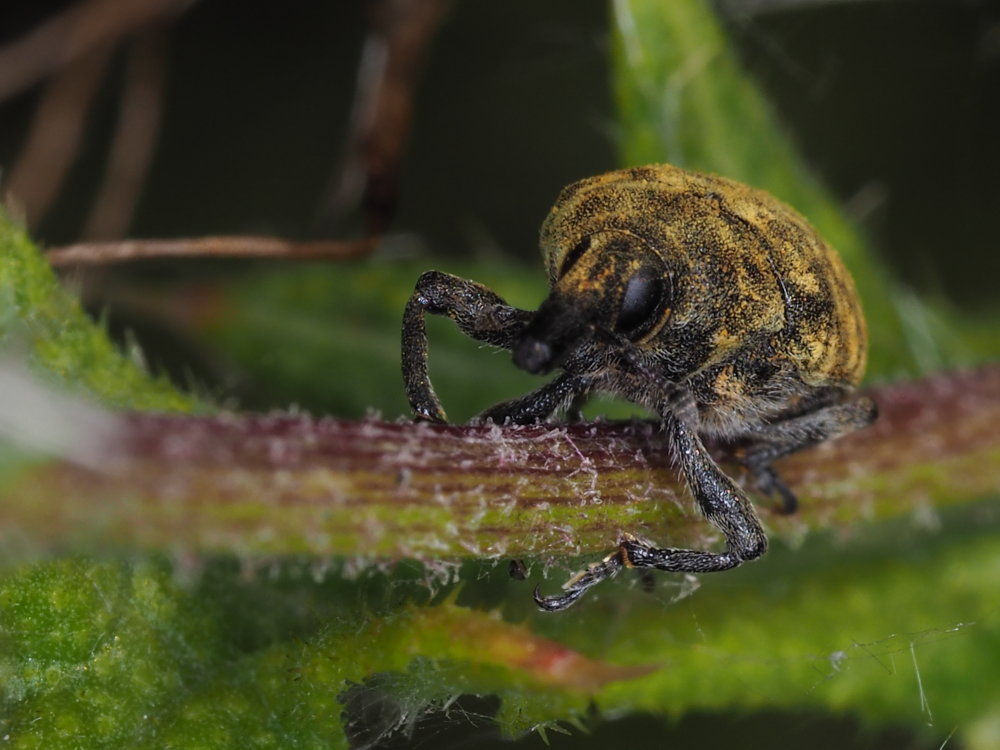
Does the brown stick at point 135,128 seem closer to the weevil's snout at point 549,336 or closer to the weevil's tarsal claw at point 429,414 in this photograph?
the weevil's tarsal claw at point 429,414

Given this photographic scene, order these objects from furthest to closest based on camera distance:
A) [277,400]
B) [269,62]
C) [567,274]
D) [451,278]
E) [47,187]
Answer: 1. [269,62]
2. [47,187]
3. [277,400]
4. [451,278]
5. [567,274]

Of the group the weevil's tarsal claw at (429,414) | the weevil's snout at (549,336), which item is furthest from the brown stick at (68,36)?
the weevil's snout at (549,336)

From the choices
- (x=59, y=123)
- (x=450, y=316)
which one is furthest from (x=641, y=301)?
(x=59, y=123)

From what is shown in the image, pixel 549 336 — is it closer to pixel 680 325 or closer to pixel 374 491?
pixel 680 325

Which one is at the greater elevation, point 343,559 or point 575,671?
point 343,559

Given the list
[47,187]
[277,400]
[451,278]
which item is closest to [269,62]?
[47,187]

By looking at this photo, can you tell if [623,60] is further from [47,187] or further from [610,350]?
[47,187]

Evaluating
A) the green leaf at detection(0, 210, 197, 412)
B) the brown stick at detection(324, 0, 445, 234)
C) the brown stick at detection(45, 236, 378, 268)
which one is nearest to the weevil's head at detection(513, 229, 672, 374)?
the green leaf at detection(0, 210, 197, 412)
